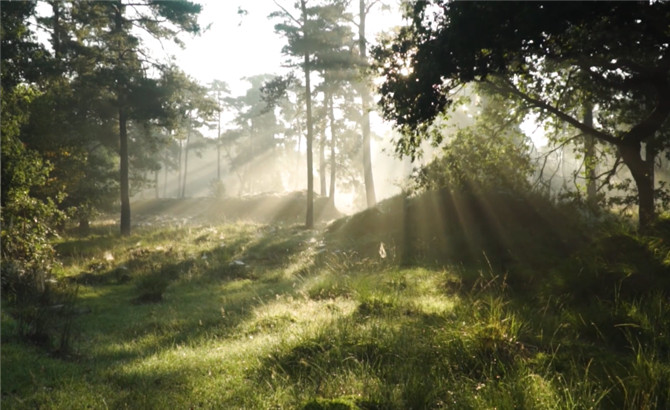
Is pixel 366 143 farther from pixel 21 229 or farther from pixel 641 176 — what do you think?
pixel 21 229

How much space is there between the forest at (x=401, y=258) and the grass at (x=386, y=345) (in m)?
0.03

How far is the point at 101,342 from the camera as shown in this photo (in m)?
6.11

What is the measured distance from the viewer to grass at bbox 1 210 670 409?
11.1ft

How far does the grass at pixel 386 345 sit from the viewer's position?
3.38 m

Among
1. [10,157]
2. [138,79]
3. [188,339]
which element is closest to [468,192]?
[188,339]

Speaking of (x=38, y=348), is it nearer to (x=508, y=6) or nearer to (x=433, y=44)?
(x=433, y=44)

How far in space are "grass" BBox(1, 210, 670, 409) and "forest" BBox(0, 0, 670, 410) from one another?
3 centimetres

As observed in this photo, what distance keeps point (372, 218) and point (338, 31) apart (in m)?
13.0

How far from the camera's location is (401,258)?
12031 millimetres

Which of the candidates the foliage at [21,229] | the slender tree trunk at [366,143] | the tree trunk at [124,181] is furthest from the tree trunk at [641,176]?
the tree trunk at [124,181]

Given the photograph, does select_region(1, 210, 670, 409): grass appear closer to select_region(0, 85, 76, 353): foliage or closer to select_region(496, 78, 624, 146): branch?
select_region(0, 85, 76, 353): foliage

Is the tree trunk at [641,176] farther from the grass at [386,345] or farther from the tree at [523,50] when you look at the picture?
the grass at [386,345]

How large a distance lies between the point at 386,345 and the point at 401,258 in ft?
25.2

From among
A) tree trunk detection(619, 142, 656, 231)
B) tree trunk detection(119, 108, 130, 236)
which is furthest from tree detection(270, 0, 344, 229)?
tree trunk detection(619, 142, 656, 231)
